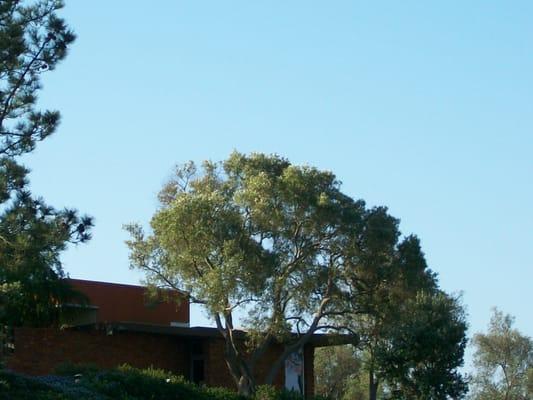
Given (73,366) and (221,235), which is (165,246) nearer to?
(221,235)

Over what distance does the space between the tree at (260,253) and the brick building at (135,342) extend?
2.67ft

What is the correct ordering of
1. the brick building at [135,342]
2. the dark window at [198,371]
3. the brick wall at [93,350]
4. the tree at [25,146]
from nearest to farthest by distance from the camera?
the tree at [25,146], the brick wall at [93,350], the brick building at [135,342], the dark window at [198,371]

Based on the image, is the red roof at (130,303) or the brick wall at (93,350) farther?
the red roof at (130,303)

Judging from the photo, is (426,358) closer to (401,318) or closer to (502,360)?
(401,318)

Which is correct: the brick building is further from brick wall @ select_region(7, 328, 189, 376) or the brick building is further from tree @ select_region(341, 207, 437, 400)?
tree @ select_region(341, 207, 437, 400)

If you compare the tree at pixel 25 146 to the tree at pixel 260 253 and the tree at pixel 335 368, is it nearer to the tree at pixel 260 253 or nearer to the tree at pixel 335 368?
the tree at pixel 260 253

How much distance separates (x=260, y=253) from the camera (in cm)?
3419

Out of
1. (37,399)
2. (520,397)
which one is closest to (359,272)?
(37,399)

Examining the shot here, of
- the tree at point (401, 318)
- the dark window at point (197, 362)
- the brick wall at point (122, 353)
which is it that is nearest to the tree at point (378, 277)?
the tree at point (401, 318)

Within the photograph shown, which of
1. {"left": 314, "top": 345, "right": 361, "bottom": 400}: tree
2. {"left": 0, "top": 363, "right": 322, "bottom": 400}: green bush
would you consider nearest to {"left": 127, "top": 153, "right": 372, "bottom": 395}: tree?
{"left": 0, "top": 363, "right": 322, "bottom": 400}: green bush

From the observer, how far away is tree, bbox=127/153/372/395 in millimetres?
33719

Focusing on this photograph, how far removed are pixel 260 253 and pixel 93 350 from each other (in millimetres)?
6280

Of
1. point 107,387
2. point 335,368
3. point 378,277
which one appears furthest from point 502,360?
point 107,387

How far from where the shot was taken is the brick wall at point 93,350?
29.7 m
